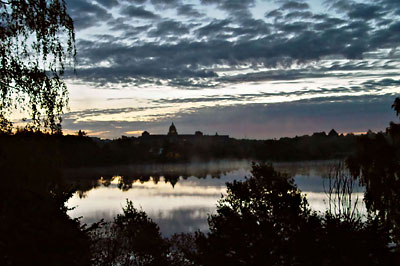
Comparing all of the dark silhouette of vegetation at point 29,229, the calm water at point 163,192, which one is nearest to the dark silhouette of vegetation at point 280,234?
the dark silhouette of vegetation at point 29,229

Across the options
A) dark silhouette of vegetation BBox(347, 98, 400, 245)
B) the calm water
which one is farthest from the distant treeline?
dark silhouette of vegetation BBox(347, 98, 400, 245)

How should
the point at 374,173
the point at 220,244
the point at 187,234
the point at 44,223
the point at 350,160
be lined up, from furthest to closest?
the point at 187,234
the point at 350,160
the point at 374,173
the point at 220,244
the point at 44,223

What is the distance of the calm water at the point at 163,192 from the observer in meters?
56.0

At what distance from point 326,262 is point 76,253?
331 inches

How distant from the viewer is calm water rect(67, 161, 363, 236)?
184 ft

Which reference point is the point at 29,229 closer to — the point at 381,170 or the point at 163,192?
the point at 381,170

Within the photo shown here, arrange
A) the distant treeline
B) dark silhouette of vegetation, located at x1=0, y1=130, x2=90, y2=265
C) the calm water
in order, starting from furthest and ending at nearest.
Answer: the distant treeline
the calm water
dark silhouette of vegetation, located at x1=0, y1=130, x2=90, y2=265

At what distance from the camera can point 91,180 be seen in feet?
331

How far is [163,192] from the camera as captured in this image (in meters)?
86.9

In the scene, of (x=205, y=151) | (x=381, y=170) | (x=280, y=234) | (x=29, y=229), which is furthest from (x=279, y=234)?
(x=205, y=151)

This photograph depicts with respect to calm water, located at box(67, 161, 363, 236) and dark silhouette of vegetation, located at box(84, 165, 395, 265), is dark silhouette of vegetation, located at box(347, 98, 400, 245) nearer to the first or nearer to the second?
dark silhouette of vegetation, located at box(84, 165, 395, 265)

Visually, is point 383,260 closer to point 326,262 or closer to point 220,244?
point 326,262

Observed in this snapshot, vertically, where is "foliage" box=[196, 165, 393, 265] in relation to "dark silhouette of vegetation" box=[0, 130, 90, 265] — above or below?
below

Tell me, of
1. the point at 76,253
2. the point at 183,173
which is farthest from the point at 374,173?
the point at 183,173
